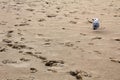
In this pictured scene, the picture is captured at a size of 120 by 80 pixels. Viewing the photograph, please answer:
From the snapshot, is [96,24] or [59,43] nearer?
[59,43]

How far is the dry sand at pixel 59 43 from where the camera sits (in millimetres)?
3172

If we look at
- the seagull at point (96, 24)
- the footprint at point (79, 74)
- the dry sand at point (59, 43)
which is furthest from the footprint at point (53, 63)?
the seagull at point (96, 24)

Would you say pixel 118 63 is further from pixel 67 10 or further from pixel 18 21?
pixel 67 10

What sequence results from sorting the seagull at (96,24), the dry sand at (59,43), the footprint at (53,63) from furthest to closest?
the seagull at (96,24), the footprint at (53,63), the dry sand at (59,43)

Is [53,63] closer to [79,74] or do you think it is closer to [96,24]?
[79,74]

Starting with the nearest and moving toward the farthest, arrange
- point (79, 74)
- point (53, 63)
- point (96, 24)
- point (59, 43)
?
point (79, 74) < point (53, 63) < point (59, 43) < point (96, 24)

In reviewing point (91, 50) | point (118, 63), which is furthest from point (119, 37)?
point (118, 63)

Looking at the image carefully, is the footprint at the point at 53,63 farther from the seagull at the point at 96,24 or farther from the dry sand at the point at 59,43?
the seagull at the point at 96,24

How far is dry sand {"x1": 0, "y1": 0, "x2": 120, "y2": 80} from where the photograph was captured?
317 centimetres

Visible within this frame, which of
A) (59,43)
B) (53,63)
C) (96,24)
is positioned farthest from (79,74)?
(96,24)

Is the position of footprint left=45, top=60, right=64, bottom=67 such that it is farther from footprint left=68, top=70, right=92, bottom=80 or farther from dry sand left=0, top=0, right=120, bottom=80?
footprint left=68, top=70, right=92, bottom=80

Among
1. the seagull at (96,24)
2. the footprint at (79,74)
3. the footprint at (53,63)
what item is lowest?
the footprint at (79,74)

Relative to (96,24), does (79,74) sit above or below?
below

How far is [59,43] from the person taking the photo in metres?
4.15
